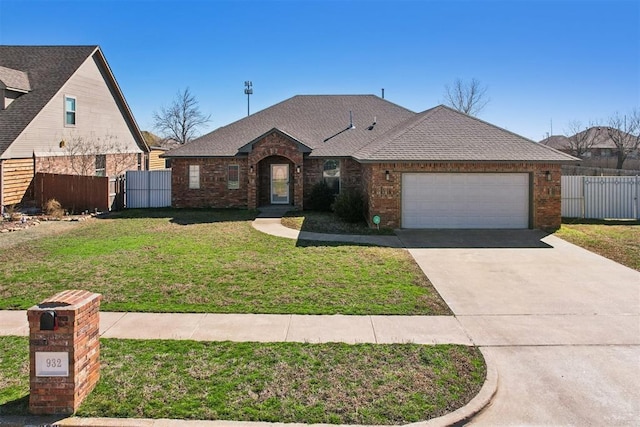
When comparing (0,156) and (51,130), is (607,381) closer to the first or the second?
(0,156)

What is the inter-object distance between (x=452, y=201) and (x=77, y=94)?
19.2 meters

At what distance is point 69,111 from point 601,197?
24821 mm

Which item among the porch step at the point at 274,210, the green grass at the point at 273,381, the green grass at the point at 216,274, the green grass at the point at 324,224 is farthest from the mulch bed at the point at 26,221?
the green grass at the point at 273,381

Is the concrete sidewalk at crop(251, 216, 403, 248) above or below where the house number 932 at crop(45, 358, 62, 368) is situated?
above

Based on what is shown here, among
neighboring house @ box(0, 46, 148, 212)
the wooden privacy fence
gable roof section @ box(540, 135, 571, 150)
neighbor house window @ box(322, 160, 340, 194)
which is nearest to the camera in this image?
neighboring house @ box(0, 46, 148, 212)

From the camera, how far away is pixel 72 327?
5047 millimetres

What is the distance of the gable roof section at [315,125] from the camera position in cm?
2248

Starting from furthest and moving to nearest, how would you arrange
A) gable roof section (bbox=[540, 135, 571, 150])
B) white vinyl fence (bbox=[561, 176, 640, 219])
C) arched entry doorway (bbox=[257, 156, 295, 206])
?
gable roof section (bbox=[540, 135, 571, 150])
arched entry doorway (bbox=[257, 156, 295, 206])
white vinyl fence (bbox=[561, 176, 640, 219])

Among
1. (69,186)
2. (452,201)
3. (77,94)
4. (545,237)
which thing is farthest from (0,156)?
(545,237)

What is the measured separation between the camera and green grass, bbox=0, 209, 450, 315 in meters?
8.48

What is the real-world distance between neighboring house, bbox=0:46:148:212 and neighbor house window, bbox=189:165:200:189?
18.6 ft

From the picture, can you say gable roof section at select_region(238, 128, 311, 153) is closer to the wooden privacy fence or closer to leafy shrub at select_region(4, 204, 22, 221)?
the wooden privacy fence

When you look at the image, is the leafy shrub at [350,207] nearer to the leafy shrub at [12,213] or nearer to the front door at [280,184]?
the front door at [280,184]

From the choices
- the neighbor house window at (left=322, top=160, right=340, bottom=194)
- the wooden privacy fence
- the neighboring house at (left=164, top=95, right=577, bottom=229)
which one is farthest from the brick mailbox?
the neighbor house window at (left=322, top=160, right=340, bottom=194)
